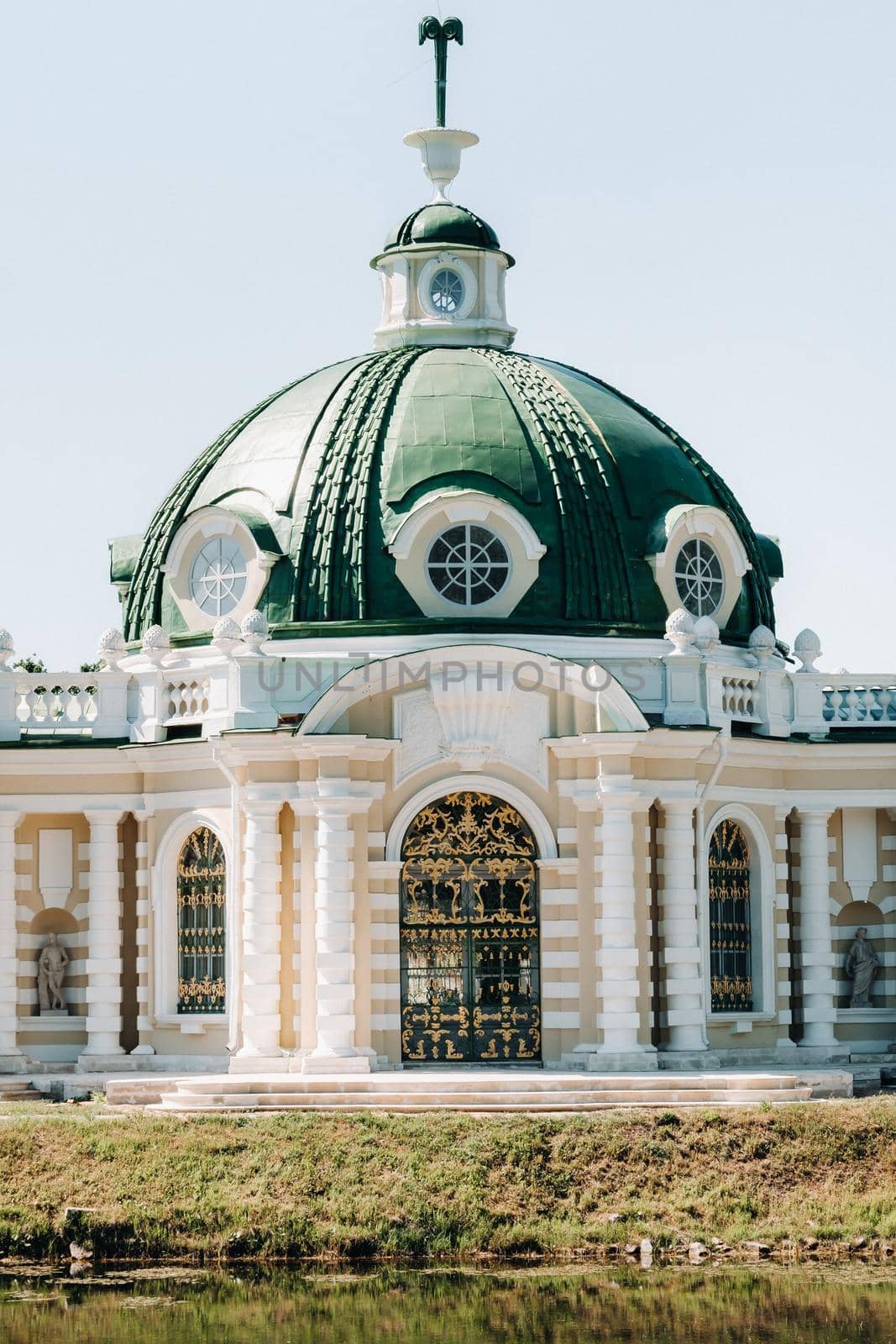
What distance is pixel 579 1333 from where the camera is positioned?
28344mm

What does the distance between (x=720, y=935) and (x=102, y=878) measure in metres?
9.10

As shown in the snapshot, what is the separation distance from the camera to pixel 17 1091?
132ft

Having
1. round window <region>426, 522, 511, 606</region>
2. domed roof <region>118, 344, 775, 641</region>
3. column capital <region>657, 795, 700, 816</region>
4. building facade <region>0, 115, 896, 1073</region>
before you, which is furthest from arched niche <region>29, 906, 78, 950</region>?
column capital <region>657, 795, 700, 816</region>

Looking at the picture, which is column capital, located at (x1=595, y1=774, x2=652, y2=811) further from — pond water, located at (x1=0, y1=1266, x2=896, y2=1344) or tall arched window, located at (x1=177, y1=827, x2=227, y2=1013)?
pond water, located at (x1=0, y1=1266, x2=896, y2=1344)

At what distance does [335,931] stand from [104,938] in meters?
4.93

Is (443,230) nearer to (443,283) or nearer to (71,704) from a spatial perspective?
(443,283)

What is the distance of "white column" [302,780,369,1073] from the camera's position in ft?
127

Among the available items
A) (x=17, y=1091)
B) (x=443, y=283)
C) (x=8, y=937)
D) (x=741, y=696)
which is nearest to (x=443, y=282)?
(x=443, y=283)

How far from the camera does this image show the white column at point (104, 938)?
139 feet

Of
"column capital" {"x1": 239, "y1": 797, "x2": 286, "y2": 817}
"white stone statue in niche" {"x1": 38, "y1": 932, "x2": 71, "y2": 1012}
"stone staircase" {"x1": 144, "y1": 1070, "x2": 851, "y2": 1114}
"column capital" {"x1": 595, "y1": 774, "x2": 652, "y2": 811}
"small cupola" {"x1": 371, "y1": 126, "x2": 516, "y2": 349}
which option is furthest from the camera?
"small cupola" {"x1": 371, "y1": 126, "x2": 516, "y2": 349}

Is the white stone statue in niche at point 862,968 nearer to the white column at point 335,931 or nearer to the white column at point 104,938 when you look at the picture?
the white column at point 335,931

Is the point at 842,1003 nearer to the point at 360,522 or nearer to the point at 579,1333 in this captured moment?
the point at 360,522

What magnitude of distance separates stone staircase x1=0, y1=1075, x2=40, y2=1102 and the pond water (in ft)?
27.2

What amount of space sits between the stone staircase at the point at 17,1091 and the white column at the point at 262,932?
3.06 metres
